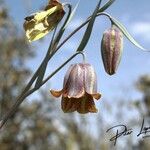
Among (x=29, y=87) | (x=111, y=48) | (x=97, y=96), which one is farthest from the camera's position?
(x=97, y=96)

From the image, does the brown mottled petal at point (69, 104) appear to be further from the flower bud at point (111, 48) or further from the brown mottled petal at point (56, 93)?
the flower bud at point (111, 48)

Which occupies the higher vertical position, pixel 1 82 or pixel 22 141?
pixel 1 82

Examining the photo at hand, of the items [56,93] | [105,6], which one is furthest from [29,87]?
[105,6]

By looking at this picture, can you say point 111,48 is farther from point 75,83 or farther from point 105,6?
point 75,83

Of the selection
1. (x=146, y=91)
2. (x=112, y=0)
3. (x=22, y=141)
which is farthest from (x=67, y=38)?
(x=146, y=91)

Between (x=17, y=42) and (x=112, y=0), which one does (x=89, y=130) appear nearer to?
(x=17, y=42)

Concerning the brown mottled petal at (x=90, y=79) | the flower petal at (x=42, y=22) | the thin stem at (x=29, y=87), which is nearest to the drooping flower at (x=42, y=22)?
the flower petal at (x=42, y=22)

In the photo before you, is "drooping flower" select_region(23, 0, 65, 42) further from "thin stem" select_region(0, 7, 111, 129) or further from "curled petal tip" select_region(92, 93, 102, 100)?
"curled petal tip" select_region(92, 93, 102, 100)
